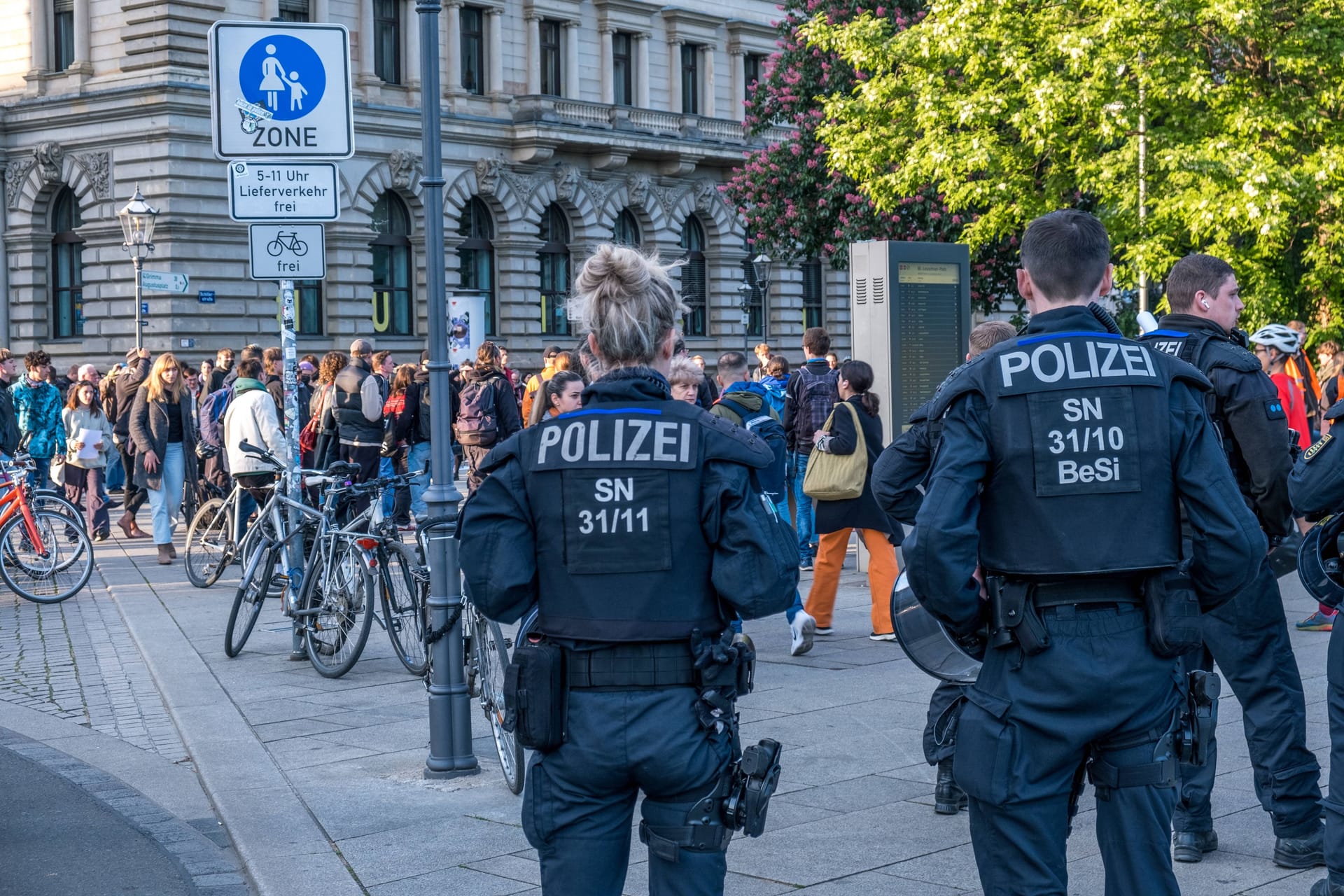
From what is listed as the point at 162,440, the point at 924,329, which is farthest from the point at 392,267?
the point at 924,329

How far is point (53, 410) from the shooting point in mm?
17344

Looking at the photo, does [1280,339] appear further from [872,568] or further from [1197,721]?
[1197,721]

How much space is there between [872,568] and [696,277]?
37032mm

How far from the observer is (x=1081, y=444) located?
371 centimetres

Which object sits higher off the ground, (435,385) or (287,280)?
(287,280)

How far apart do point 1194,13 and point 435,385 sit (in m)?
18.2

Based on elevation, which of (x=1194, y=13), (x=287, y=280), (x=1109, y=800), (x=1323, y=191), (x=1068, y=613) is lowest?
(x=1109, y=800)

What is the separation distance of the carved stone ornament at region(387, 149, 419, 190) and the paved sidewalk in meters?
28.9

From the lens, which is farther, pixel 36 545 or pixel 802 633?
pixel 36 545

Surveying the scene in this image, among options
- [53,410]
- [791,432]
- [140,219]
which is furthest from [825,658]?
[140,219]

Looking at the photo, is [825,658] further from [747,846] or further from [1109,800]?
[1109,800]

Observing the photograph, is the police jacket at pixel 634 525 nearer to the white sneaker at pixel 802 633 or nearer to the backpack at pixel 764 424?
the backpack at pixel 764 424

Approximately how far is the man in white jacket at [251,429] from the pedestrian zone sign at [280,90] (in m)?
3.90

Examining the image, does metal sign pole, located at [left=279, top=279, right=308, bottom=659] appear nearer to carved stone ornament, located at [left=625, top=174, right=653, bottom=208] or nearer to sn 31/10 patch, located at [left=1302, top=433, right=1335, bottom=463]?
sn 31/10 patch, located at [left=1302, top=433, right=1335, bottom=463]
